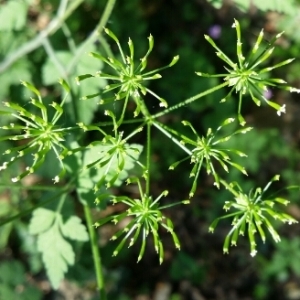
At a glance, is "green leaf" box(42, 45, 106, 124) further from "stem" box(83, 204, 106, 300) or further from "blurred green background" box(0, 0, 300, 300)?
"blurred green background" box(0, 0, 300, 300)

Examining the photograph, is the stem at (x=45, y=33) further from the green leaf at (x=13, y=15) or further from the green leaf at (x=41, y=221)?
the green leaf at (x=41, y=221)

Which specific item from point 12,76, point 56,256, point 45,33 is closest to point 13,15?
point 45,33

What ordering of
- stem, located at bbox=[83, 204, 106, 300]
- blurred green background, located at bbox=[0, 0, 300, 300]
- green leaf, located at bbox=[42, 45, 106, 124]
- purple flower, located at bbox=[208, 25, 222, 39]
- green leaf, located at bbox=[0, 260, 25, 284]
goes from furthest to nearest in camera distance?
purple flower, located at bbox=[208, 25, 222, 39], blurred green background, located at bbox=[0, 0, 300, 300], green leaf, located at bbox=[0, 260, 25, 284], green leaf, located at bbox=[42, 45, 106, 124], stem, located at bbox=[83, 204, 106, 300]

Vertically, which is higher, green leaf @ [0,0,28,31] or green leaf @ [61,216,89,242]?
green leaf @ [0,0,28,31]

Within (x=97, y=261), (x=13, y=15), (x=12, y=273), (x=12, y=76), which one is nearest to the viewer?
(x=97, y=261)

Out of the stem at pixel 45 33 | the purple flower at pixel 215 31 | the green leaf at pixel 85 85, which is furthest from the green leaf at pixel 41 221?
the purple flower at pixel 215 31

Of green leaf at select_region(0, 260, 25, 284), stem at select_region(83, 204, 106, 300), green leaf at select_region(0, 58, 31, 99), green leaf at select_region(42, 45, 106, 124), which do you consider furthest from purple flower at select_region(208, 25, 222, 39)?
green leaf at select_region(0, 260, 25, 284)

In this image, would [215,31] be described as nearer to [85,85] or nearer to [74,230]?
[85,85]
